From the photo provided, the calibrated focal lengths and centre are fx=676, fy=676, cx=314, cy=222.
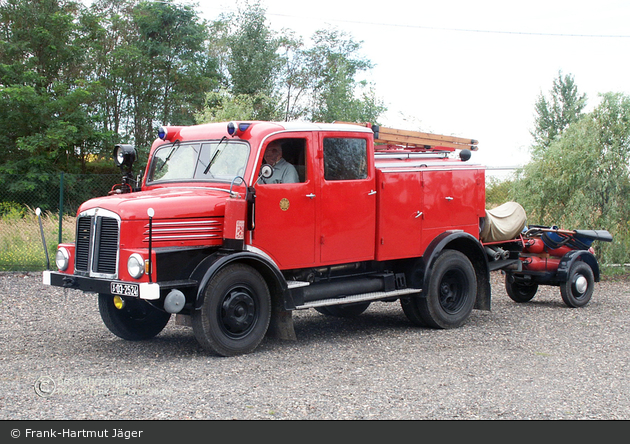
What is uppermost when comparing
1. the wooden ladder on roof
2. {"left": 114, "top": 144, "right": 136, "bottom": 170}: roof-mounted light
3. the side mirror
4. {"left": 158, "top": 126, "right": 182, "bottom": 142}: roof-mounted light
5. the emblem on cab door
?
the wooden ladder on roof

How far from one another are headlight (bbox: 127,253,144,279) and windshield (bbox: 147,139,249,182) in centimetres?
145

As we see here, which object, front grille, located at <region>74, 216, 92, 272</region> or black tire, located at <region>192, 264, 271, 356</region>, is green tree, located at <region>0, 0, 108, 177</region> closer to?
front grille, located at <region>74, 216, 92, 272</region>

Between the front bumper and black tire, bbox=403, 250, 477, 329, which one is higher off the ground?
the front bumper

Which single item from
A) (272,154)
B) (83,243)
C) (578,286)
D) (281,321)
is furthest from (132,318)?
(578,286)

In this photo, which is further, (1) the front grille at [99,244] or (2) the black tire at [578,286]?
(2) the black tire at [578,286]

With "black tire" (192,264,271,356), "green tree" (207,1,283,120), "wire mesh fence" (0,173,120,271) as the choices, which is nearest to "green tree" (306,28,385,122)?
"green tree" (207,1,283,120)

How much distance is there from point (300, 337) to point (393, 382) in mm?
2524

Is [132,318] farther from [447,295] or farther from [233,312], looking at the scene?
[447,295]

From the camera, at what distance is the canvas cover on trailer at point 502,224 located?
9.98m

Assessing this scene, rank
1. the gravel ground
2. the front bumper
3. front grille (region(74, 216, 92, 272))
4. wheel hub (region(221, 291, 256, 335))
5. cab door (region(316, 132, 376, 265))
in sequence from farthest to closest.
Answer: cab door (region(316, 132, 376, 265)), front grille (region(74, 216, 92, 272)), wheel hub (region(221, 291, 256, 335)), the front bumper, the gravel ground

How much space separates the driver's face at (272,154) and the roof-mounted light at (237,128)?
349 millimetres

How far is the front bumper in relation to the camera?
6492mm

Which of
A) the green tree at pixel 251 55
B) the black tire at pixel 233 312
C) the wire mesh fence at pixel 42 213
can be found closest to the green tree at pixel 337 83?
the green tree at pixel 251 55

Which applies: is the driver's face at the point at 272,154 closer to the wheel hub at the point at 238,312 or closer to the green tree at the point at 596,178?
the wheel hub at the point at 238,312
